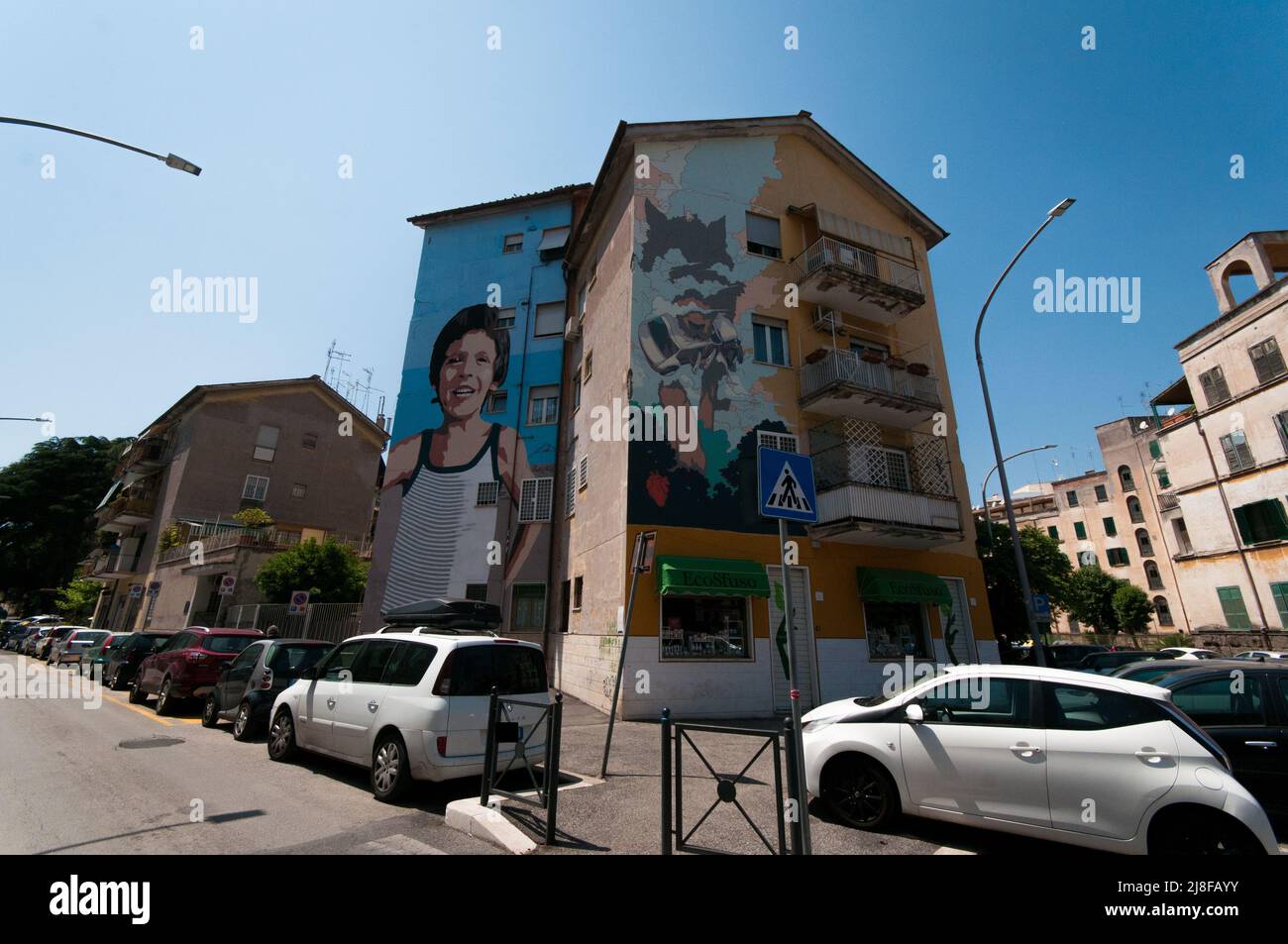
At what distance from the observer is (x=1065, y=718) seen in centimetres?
479

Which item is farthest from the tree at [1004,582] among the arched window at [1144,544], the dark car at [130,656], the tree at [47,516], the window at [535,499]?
the tree at [47,516]

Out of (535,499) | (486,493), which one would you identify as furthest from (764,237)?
(486,493)

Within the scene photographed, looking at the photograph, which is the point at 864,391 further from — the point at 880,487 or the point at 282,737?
the point at 282,737

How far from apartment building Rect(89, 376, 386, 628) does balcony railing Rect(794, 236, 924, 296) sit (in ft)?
90.5

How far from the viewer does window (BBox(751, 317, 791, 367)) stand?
16.7m

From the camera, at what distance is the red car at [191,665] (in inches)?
481

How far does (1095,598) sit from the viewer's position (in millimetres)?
44906

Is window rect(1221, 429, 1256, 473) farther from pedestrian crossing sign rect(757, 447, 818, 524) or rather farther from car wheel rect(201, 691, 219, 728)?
car wheel rect(201, 691, 219, 728)

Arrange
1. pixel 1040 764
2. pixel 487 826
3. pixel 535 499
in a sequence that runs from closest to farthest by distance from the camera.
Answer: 1. pixel 1040 764
2. pixel 487 826
3. pixel 535 499

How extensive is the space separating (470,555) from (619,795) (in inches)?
609

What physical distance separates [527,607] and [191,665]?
950 centimetres

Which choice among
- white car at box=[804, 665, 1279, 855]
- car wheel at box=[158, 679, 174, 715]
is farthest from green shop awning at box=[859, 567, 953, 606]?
car wheel at box=[158, 679, 174, 715]
